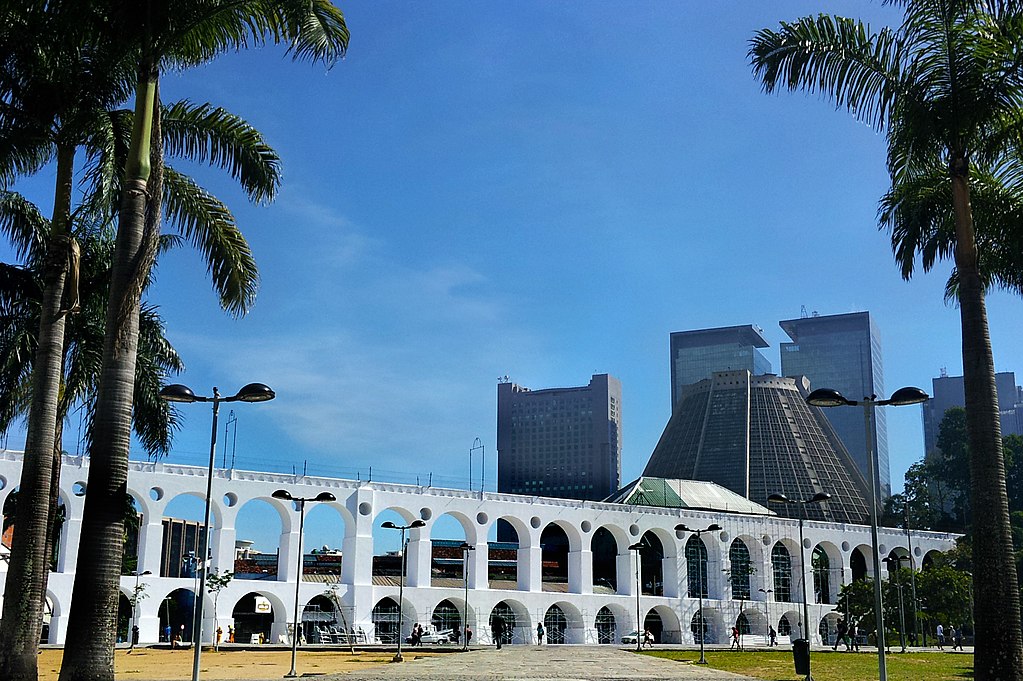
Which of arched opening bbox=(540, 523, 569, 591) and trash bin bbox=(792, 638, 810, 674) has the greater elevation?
arched opening bbox=(540, 523, 569, 591)

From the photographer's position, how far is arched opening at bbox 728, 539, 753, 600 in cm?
7525

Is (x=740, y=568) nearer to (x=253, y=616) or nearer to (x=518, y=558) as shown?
(x=518, y=558)

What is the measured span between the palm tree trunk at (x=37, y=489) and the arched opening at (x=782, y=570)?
2697 inches

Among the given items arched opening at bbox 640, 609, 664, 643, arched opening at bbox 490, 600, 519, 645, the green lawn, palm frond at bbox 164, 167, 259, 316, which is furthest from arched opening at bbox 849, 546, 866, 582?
palm frond at bbox 164, 167, 259, 316

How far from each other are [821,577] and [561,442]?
Result: 62077 mm

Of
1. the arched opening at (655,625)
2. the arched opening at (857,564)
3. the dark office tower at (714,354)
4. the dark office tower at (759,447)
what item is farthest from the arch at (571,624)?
the dark office tower at (714,354)

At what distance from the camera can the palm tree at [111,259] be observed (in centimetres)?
1859

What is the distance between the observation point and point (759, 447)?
103938 mm

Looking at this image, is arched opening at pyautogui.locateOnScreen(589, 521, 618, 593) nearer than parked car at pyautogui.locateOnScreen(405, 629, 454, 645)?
No

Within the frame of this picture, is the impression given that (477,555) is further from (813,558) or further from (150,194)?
(150,194)

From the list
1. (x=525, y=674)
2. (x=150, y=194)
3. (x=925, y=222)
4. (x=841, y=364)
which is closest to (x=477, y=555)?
(x=525, y=674)

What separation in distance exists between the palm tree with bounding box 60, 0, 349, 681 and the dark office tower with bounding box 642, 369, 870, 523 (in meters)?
84.7

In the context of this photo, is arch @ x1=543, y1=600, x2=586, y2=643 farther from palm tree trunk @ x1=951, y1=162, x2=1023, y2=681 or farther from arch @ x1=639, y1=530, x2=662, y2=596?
palm tree trunk @ x1=951, y1=162, x2=1023, y2=681

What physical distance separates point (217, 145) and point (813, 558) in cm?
7081
